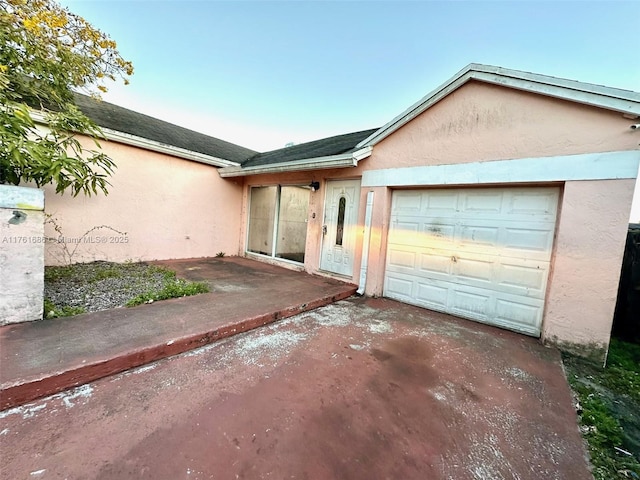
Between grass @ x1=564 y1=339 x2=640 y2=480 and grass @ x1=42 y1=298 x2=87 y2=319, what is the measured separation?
5174 mm

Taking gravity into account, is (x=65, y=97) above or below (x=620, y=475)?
above

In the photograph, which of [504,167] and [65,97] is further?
[65,97]

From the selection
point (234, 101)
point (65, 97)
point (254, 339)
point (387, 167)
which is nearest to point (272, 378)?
point (254, 339)

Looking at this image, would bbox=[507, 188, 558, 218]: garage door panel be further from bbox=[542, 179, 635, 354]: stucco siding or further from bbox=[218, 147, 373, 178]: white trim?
bbox=[218, 147, 373, 178]: white trim

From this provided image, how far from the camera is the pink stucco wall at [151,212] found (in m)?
→ 5.64

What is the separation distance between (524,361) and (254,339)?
333 centimetres

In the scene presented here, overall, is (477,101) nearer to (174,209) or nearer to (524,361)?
(524,361)

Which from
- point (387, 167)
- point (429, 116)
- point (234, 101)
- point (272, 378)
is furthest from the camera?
point (234, 101)

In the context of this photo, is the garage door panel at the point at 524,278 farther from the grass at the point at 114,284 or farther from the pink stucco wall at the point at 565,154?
the grass at the point at 114,284

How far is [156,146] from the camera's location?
636cm

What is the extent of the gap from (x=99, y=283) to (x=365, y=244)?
16.3 ft

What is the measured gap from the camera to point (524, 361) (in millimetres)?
3078

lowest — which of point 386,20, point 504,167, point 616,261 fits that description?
point 616,261

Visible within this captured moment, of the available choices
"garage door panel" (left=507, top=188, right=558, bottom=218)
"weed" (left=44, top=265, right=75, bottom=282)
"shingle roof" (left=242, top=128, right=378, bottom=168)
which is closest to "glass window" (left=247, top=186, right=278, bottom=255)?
"shingle roof" (left=242, top=128, right=378, bottom=168)
